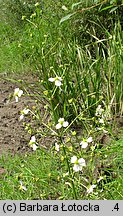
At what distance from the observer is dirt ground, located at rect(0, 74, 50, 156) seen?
13.0 ft

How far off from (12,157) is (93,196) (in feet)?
3.44

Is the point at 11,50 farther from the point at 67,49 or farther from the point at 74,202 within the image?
the point at 74,202

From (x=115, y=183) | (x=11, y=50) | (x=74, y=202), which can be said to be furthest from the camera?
(x=11, y=50)

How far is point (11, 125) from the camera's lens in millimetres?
4297

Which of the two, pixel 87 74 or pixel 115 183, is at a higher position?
pixel 87 74

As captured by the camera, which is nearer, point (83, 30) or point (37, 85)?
point (37, 85)

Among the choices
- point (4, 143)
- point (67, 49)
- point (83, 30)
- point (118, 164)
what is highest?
point (83, 30)

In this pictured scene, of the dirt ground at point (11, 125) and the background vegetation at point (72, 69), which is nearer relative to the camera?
the background vegetation at point (72, 69)

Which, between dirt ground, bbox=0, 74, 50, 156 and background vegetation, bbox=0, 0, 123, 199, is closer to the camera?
background vegetation, bbox=0, 0, 123, 199

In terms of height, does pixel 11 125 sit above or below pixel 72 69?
below

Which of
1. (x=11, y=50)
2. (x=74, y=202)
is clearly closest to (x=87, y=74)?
(x=74, y=202)

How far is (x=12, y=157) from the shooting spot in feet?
12.3

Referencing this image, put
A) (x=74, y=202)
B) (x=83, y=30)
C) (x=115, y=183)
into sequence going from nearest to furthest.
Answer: (x=74, y=202) < (x=115, y=183) < (x=83, y=30)

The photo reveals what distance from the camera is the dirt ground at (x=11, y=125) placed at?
396 cm
